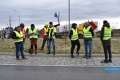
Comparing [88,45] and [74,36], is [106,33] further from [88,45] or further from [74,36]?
[74,36]

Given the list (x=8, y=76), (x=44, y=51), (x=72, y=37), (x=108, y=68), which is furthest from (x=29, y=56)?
(x=8, y=76)

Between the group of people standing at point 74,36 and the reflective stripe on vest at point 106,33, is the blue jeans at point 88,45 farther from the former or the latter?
the reflective stripe on vest at point 106,33

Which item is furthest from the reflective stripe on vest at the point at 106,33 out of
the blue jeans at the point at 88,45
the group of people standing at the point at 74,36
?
the blue jeans at the point at 88,45

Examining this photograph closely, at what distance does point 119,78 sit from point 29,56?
29.3ft

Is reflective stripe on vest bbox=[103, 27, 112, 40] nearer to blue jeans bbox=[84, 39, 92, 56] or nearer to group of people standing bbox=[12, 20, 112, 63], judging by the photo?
group of people standing bbox=[12, 20, 112, 63]

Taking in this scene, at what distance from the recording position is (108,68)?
13.0 m

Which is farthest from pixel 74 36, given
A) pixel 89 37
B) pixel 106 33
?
pixel 106 33

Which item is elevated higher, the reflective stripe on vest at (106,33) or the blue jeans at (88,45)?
the reflective stripe on vest at (106,33)

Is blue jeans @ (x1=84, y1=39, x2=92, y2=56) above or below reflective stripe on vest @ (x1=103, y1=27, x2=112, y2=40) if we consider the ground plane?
below

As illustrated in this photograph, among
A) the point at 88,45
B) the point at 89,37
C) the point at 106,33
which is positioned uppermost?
the point at 106,33

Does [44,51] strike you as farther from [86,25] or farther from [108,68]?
[108,68]

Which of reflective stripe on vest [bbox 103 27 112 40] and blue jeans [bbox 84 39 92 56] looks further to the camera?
blue jeans [bbox 84 39 92 56]

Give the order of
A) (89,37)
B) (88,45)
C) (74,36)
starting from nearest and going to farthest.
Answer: (89,37) < (88,45) < (74,36)

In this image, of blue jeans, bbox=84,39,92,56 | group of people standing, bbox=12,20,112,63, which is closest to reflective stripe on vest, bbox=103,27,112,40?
group of people standing, bbox=12,20,112,63
